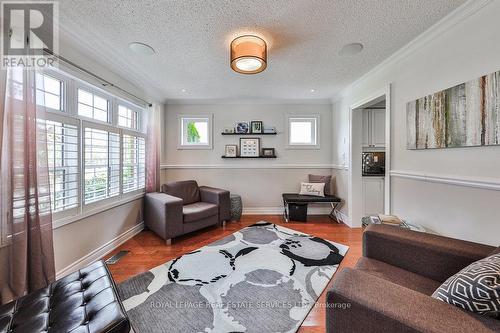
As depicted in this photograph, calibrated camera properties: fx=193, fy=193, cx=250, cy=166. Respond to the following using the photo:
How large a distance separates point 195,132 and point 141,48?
2.08 m

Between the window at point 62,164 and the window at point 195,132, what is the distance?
207 centimetres

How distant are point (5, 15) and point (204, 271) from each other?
2.59 metres

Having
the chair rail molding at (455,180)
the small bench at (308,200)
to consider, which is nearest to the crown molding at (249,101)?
the small bench at (308,200)

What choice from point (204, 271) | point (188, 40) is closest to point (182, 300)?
point (204, 271)

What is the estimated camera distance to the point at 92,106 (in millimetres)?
2201

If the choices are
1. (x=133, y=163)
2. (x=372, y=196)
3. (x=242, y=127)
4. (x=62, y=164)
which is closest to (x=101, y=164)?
(x=62, y=164)

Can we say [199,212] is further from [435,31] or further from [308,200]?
[435,31]

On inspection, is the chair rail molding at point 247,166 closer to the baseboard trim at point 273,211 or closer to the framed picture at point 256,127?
the framed picture at point 256,127

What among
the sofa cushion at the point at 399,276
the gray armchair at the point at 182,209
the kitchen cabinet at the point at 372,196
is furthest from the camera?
the kitchen cabinet at the point at 372,196

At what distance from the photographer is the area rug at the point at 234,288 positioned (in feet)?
4.51

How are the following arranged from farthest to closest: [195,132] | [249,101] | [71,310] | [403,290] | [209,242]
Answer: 1. [195,132]
2. [249,101]
3. [209,242]
4. [71,310]
5. [403,290]

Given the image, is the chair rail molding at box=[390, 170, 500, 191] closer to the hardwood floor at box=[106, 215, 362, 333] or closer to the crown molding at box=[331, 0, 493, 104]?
the hardwood floor at box=[106, 215, 362, 333]

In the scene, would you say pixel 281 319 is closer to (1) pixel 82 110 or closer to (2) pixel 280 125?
(1) pixel 82 110

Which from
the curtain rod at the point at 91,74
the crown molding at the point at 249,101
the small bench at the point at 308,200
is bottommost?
the small bench at the point at 308,200
